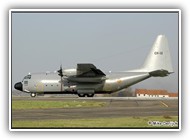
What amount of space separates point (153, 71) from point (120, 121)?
2.46m

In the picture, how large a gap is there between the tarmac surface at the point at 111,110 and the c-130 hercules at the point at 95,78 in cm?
43

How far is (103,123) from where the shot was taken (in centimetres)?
789

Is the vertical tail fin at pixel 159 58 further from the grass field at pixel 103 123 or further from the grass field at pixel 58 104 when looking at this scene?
the grass field at pixel 58 104

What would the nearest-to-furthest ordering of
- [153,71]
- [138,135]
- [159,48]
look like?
[138,135], [159,48], [153,71]

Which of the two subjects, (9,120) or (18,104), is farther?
(18,104)

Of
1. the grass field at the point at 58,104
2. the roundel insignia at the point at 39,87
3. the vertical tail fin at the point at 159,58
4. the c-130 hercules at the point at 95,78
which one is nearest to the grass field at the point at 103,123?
the c-130 hercules at the point at 95,78

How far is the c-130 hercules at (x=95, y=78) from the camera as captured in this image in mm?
8969

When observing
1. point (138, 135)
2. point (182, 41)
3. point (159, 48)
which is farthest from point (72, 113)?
point (182, 41)

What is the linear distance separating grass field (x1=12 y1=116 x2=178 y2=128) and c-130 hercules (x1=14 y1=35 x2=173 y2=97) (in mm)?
958

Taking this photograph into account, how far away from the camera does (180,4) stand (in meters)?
7.58

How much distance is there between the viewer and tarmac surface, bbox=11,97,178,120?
8569 mm

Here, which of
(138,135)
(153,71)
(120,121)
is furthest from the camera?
(153,71)
